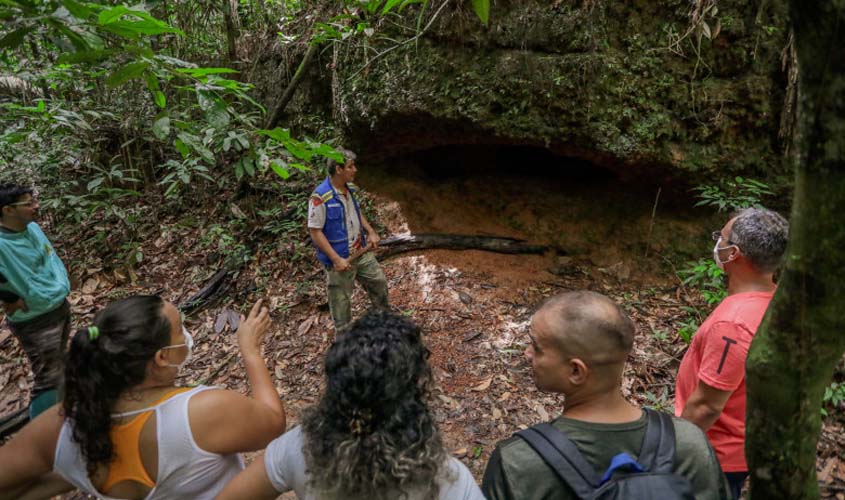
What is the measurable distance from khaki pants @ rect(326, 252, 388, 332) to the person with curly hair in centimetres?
303

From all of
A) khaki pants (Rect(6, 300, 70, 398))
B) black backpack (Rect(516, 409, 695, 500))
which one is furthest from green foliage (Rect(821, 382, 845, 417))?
khaki pants (Rect(6, 300, 70, 398))

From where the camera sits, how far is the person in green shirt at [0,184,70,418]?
323 cm

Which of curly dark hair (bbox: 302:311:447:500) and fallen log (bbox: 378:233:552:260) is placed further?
fallen log (bbox: 378:233:552:260)

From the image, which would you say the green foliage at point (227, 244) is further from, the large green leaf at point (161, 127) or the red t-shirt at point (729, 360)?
the red t-shirt at point (729, 360)

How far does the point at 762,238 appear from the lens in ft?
5.91

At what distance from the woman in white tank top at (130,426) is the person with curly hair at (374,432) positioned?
0.37 meters

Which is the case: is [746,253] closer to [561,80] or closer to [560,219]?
[561,80]

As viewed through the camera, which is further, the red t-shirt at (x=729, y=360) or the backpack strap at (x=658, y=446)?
the red t-shirt at (x=729, y=360)

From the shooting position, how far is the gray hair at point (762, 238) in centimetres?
180

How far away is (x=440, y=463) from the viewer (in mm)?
1216

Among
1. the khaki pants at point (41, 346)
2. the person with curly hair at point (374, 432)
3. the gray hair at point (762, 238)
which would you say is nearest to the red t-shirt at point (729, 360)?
the gray hair at point (762, 238)

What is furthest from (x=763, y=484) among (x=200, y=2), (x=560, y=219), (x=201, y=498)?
(x=200, y=2)

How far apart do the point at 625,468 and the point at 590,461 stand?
→ 4.4 inches

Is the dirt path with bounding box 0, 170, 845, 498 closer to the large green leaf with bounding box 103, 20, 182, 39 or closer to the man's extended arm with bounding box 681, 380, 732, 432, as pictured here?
the man's extended arm with bounding box 681, 380, 732, 432
